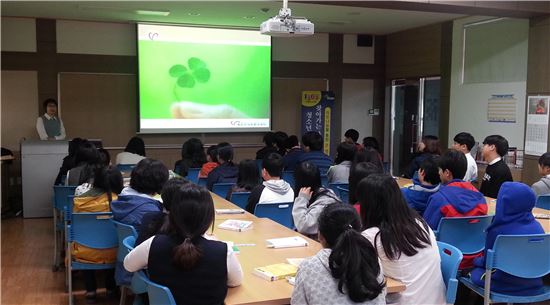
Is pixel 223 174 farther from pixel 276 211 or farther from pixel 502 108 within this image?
pixel 502 108

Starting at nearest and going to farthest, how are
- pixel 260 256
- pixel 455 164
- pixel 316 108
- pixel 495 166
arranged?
pixel 260 256 → pixel 455 164 → pixel 495 166 → pixel 316 108

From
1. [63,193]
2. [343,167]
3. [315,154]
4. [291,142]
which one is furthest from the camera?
[291,142]

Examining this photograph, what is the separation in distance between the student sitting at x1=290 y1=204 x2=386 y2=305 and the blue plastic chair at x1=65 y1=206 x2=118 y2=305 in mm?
2123

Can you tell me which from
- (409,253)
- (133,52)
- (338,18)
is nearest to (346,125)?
(338,18)

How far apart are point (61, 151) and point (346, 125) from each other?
545 cm

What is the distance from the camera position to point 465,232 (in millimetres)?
3521

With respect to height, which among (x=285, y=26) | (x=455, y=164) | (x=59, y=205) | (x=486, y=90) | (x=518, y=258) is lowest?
(x=59, y=205)

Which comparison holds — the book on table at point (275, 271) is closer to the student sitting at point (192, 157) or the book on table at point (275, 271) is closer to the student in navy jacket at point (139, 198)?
the student in navy jacket at point (139, 198)

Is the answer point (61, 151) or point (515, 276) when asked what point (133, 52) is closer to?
point (61, 151)

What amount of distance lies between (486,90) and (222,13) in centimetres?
416

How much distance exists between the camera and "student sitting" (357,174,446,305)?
2385 millimetres

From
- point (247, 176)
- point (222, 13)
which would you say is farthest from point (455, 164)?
point (222, 13)

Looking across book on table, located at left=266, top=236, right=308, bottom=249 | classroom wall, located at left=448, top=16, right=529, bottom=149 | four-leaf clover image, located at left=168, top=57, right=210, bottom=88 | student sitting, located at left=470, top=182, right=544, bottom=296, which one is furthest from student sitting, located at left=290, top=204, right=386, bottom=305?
four-leaf clover image, located at left=168, top=57, right=210, bottom=88

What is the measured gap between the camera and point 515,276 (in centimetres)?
311
